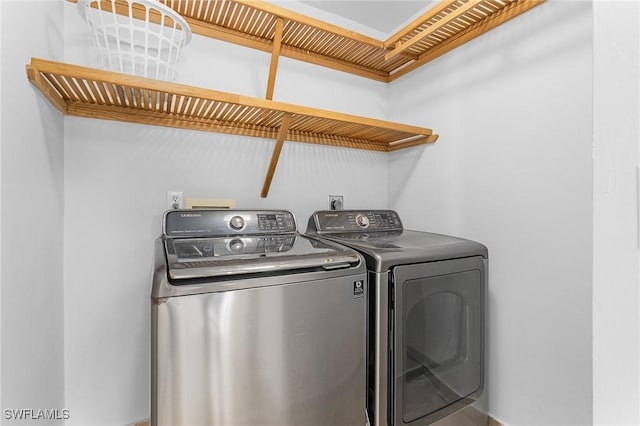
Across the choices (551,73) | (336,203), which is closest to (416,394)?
(336,203)

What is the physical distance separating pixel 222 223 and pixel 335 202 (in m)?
0.81

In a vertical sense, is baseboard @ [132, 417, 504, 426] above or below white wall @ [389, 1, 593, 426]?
below

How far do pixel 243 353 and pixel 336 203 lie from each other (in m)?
1.23

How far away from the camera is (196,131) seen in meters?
1.57

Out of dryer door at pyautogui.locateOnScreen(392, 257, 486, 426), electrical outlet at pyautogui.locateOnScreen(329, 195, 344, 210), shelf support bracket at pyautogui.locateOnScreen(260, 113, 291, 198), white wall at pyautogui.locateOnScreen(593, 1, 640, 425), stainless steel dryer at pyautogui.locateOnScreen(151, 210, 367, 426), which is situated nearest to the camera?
white wall at pyautogui.locateOnScreen(593, 1, 640, 425)

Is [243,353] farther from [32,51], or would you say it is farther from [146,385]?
[32,51]

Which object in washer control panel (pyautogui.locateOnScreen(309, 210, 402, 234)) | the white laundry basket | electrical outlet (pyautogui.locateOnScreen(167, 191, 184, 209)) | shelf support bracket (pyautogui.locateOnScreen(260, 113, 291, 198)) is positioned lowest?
washer control panel (pyautogui.locateOnScreen(309, 210, 402, 234))

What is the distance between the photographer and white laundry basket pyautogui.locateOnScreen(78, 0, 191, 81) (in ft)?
3.82

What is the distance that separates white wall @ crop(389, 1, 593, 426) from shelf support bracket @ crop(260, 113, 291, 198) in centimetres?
93

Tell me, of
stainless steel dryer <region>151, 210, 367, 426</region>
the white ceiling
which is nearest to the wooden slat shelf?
the white ceiling

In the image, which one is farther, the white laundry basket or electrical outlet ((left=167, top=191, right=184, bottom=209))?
electrical outlet ((left=167, top=191, right=184, bottom=209))

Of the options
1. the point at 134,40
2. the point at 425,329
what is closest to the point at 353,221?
the point at 425,329

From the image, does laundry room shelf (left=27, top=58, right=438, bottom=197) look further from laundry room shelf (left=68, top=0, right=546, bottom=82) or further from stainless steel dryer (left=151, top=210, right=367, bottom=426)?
stainless steel dryer (left=151, top=210, right=367, bottom=426)

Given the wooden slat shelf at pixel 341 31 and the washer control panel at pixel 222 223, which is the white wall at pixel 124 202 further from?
the washer control panel at pixel 222 223
